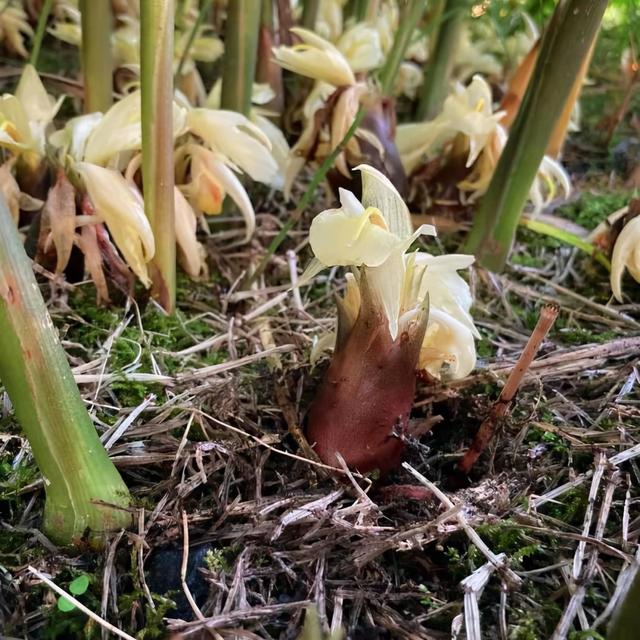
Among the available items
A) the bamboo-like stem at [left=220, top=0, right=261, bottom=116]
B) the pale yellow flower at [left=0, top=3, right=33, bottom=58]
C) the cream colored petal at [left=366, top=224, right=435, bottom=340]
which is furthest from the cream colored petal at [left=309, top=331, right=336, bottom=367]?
the pale yellow flower at [left=0, top=3, right=33, bottom=58]

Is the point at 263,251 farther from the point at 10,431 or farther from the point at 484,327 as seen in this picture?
the point at 10,431

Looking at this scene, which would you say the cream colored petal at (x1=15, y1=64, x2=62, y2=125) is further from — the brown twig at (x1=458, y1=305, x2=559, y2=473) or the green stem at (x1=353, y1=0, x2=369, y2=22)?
the brown twig at (x1=458, y1=305, x2=559, y2=473)

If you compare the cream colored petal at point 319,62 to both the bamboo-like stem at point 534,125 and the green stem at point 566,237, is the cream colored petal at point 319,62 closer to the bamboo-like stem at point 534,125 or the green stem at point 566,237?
the bamboo-like stem at point 534,125

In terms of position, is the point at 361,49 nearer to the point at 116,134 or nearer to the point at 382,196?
the point at 116,134

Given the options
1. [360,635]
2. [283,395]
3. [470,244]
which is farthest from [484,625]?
[470,244]

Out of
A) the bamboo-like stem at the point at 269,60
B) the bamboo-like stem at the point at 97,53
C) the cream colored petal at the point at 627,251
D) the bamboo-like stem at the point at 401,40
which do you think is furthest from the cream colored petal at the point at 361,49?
the cream colored petal at the point at 627,251

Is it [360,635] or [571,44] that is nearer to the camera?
[360,635]
